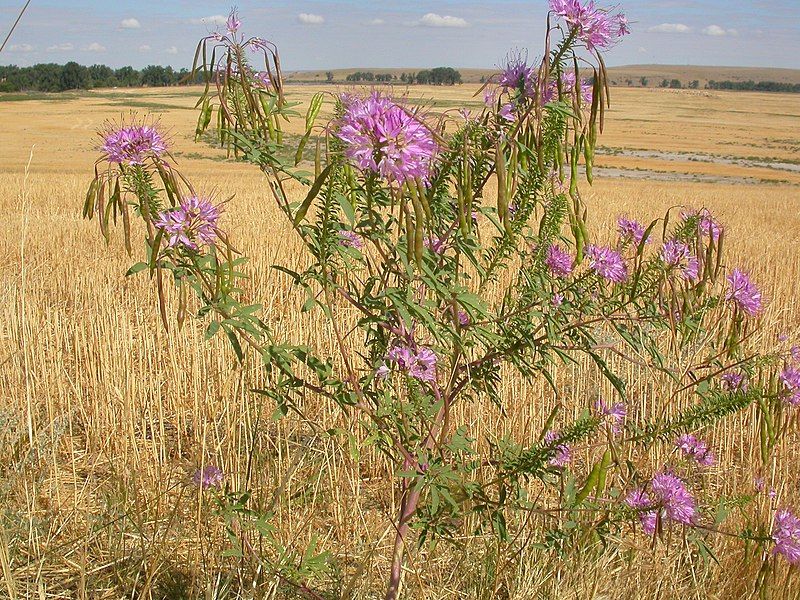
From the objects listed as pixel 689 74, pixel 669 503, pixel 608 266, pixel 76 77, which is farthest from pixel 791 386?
pixel 689 74

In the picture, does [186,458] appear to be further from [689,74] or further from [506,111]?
[689,74]

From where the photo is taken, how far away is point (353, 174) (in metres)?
1.47

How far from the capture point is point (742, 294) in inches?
72.7

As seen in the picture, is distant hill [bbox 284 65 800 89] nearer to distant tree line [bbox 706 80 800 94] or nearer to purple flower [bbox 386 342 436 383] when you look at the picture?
distant tree line [bbox 706 80 800 94]

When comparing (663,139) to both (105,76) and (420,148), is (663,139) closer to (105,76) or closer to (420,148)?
(420,148)

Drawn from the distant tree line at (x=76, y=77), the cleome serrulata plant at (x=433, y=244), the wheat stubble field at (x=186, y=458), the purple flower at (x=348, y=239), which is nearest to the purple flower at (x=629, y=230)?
the cleome serrulata plant at (x=433, y=244)

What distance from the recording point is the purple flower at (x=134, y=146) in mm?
1367

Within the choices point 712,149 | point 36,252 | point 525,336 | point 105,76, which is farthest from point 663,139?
point 105,76

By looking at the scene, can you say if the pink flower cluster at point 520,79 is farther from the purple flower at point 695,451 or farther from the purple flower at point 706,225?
A: the purple flower at point 695,451

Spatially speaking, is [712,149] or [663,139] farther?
[663,139]

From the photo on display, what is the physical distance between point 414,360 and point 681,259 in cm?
67

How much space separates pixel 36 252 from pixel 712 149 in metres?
47.2

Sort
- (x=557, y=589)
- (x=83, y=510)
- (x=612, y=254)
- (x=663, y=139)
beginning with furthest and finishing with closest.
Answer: (x=663, y=139) < (x=83, y=510) < (x=557, y=589) < (x=612, y=254)

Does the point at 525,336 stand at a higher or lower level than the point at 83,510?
higher
